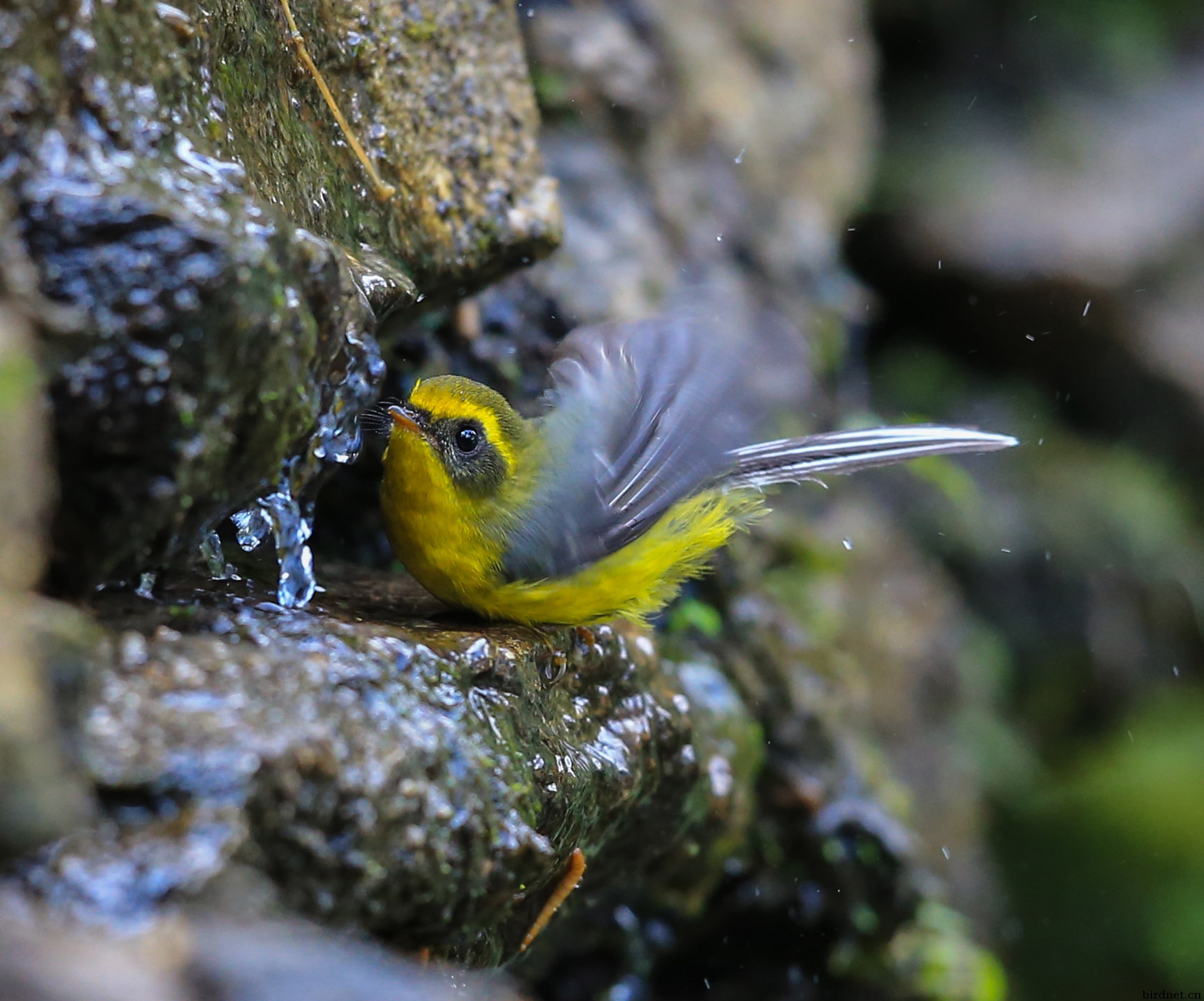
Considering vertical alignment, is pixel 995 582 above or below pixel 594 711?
above

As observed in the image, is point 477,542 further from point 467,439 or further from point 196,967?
point 196,967

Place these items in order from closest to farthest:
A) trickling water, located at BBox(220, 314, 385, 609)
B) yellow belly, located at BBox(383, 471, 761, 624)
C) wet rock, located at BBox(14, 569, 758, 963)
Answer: wet rock, located at BBox(14, 569, 758, 963), trickling water, located at BBox(220, 314, 385, 609), yellow belly, located at BBox(383, 471, 761, 624)

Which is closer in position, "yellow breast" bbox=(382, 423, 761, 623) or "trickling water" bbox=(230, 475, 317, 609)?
"trickling water" bbox=(230, 475, 317, 609)

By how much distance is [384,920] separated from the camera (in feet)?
9.97

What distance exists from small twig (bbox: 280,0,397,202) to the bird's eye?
2.72ft

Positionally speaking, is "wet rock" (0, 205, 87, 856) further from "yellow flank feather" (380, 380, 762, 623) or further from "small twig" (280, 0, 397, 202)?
"small twig" (280, 0, 397, 202)

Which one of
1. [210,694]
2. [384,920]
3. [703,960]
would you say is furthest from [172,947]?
[703,960]

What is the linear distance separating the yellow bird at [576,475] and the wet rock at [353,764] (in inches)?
8.0

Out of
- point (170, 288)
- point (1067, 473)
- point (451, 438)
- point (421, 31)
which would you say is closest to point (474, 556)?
point (451, 438)

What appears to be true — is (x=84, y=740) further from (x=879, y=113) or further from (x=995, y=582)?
(x=879, y=113)

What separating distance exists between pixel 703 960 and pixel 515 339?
2919mm

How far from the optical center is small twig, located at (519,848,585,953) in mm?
4113

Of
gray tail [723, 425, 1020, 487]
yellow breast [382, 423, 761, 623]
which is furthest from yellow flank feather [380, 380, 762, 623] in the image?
gray tail [723, 425, 1020, 487]

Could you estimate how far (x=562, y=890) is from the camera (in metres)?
4.12
